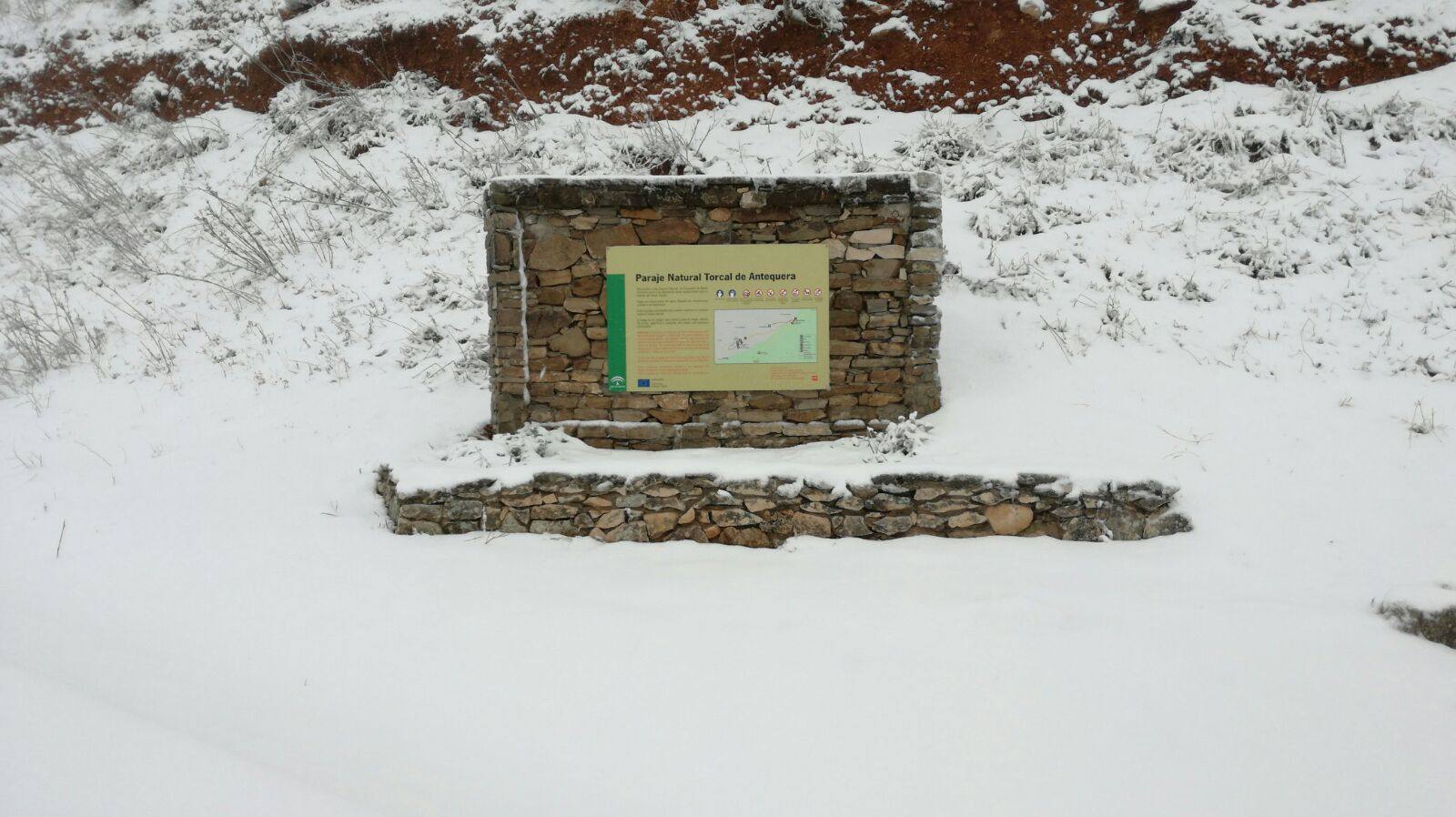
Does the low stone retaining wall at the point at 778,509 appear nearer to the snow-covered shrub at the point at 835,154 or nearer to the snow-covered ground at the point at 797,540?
the snow-covered ground at the point at 797,540

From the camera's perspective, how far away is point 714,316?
20.0ft

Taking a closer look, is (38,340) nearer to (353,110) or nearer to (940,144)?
(353,110)

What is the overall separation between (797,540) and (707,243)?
2.35 meters

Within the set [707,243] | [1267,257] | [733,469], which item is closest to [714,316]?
[707,243]

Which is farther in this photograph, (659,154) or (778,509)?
(659,154)

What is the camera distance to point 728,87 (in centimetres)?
1155

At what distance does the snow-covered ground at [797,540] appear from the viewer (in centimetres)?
297

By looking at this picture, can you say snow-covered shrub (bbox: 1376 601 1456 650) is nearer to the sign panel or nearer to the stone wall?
the stone wall

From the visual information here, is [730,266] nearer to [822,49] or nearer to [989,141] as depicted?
[989,141]

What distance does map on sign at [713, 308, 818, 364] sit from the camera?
610 centimetres

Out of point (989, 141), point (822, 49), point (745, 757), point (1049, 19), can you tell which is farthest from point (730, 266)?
point (1049, 19)

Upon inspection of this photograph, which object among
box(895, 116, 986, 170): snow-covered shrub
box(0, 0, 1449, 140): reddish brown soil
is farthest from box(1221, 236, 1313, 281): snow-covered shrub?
box(0, 0, 1449, 140): reddish brown soil

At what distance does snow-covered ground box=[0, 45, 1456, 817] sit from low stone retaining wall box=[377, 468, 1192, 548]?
0.56ft

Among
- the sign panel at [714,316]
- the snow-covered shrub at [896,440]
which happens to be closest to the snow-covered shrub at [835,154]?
the sign panel at [714,316]
